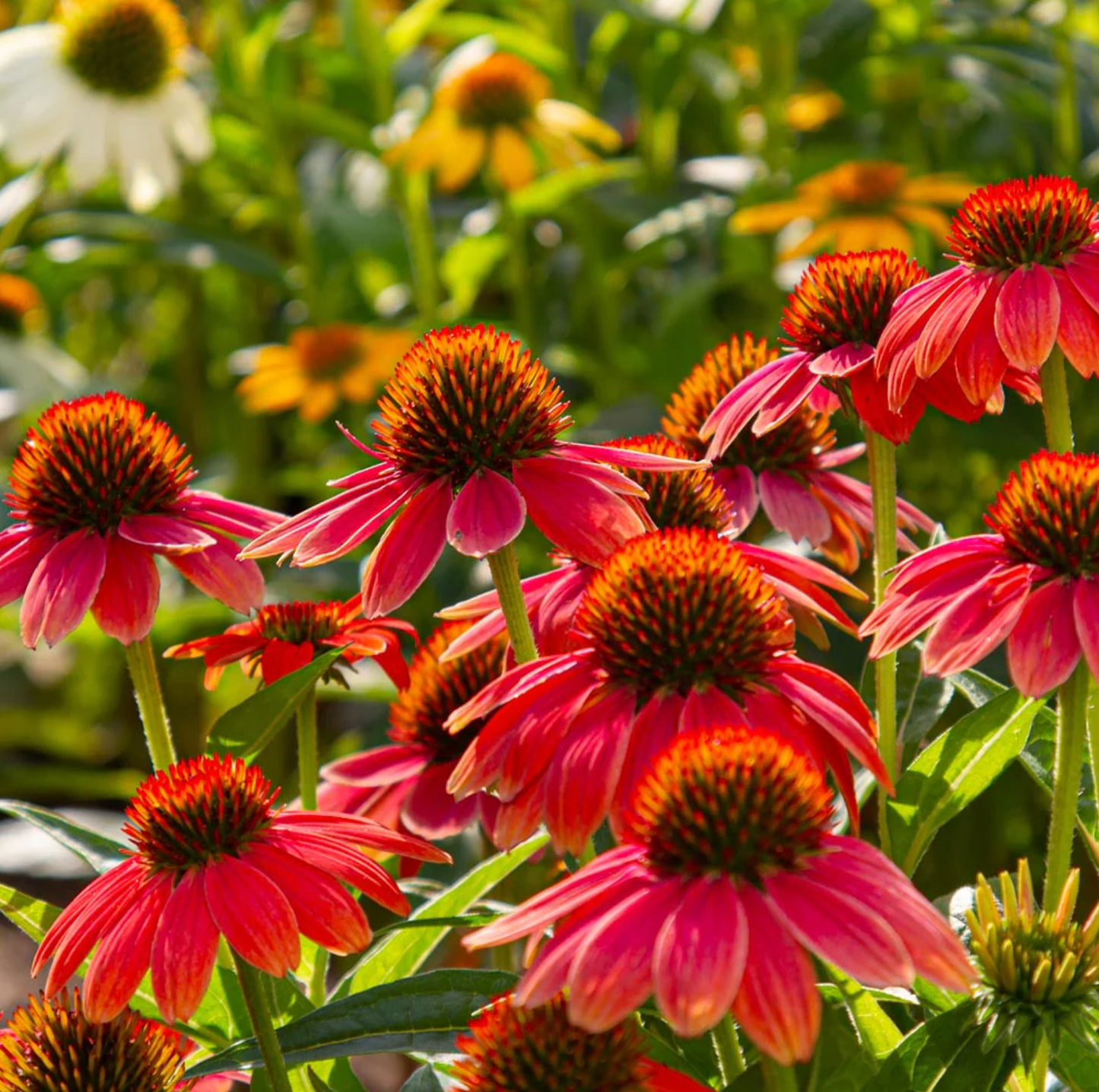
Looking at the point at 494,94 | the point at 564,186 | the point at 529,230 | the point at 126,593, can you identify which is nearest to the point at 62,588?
the point at 126,593

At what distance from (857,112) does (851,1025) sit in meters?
2.13

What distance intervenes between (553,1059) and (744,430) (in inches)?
18.2

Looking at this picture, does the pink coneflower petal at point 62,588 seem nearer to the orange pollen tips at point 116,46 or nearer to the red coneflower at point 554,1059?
the red coneflower at point 554,1059

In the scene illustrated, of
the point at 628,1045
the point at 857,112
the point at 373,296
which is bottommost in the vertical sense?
the point at 373,296

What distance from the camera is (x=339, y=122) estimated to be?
231 centimetres

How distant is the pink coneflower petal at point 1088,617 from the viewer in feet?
1.92

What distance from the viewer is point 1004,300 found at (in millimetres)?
740

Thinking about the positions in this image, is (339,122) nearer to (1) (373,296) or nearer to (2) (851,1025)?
(1) (373,296)

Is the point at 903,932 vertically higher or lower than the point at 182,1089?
higher

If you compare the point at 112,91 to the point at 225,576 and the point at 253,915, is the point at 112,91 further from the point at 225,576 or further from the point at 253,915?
the point at 253,915

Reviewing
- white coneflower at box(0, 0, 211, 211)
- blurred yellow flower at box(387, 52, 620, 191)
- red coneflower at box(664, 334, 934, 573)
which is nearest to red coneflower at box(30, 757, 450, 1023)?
red coneflower at box(664, 334, 934, 573)

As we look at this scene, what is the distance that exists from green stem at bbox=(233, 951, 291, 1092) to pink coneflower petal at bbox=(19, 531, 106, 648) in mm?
185

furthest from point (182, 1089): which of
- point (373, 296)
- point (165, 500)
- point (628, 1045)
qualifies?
point (373, 296)

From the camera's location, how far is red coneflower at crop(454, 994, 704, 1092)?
1.80 feet
